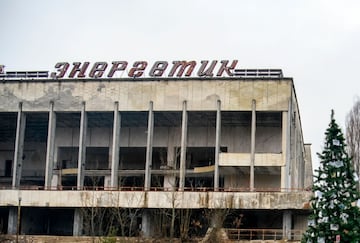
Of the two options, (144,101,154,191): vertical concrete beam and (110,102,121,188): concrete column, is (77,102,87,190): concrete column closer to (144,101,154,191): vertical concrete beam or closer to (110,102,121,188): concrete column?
(110,102,121,188): concrete column

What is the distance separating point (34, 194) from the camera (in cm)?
5772

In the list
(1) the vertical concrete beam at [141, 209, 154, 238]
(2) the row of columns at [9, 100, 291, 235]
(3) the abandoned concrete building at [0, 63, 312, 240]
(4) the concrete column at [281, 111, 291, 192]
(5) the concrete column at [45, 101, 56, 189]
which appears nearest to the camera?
(3) the abandoned concrete building at [0, 63, 312, 240]

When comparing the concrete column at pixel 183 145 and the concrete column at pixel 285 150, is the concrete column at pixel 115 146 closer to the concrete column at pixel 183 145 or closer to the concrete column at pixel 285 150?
the concrete column at pixel 183 145

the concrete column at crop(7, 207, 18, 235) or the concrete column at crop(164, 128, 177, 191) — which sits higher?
the concrete column at crop(164, 128, 177, 191)

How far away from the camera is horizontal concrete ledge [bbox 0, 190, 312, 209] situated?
2082 inches

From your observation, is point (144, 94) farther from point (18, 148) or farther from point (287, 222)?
point (287, 222)

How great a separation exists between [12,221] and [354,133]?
29.5 meters

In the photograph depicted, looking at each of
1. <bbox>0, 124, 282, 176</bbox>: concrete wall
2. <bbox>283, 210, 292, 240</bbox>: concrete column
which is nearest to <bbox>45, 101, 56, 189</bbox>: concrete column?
<bbox>0, 124, 282, 176</bbox>: concrete wall

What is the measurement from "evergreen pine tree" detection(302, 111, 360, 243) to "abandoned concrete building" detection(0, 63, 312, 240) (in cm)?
2598

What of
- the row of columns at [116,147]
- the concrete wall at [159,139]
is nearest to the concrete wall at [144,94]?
the row of columns at [116,147]

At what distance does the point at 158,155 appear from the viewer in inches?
2534

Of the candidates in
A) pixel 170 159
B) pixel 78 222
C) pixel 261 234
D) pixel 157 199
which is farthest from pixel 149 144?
pixel 261 234

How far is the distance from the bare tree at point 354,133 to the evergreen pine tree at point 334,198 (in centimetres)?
3624

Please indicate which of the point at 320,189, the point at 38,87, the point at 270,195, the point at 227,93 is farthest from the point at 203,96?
the point at 320,189
